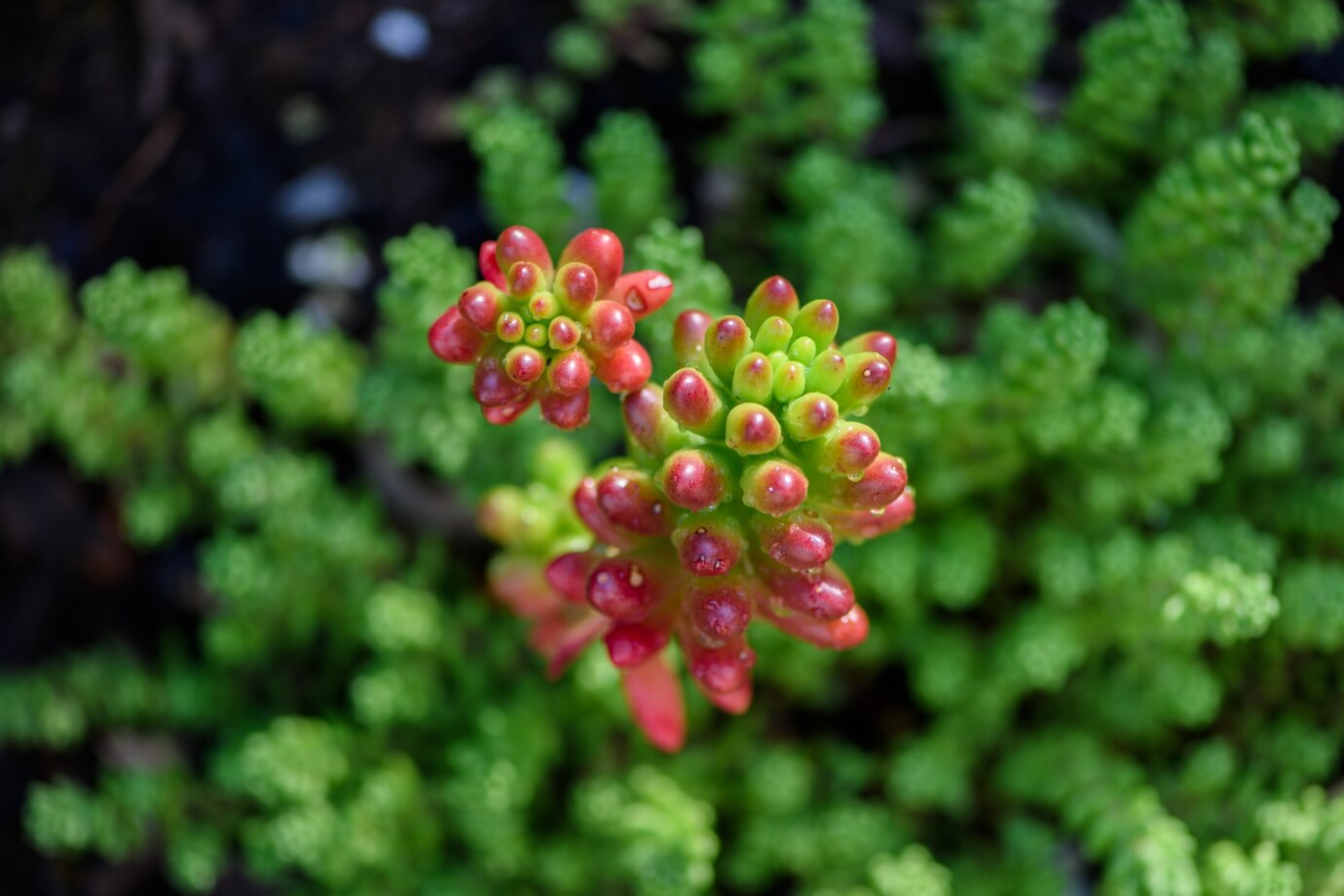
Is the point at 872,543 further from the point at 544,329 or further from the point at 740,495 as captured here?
the point at 544,329

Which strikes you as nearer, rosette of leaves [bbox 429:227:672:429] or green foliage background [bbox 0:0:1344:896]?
rosette of leaves [bbox 429:227:672:429]

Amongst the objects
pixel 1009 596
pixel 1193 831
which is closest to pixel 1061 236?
pixel 1009 596

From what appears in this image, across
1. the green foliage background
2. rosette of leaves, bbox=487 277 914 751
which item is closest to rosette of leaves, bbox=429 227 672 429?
rosette of leaves, bbox=487 277 914 751

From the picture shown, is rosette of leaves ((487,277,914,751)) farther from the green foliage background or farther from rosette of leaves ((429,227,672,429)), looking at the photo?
the green foliage background

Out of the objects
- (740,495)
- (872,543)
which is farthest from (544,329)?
(872,543)

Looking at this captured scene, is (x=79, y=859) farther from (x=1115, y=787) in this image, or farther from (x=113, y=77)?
(x=1115, y=787)

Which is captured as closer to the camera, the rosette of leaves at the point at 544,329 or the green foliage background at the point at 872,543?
the rosette of leaves at the point at 544,329

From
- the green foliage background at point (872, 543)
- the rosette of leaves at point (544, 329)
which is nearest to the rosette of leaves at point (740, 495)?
the rosette of leaves at point (544, 329)

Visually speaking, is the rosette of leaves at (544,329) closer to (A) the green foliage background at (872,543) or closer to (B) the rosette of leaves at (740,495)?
(B) the rosette of leaves at (740,495)
